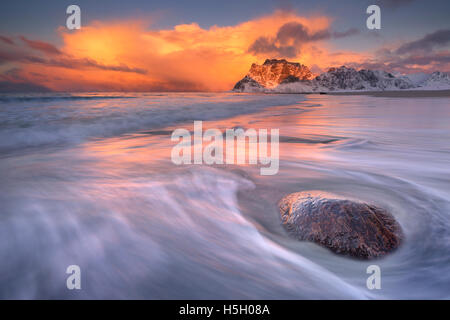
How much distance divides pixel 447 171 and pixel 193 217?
4.04 m

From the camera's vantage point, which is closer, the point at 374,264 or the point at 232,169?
the point at 374,264

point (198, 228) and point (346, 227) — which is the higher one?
point (346, 227)

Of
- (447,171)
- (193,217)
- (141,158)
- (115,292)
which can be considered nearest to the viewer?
(115,292)

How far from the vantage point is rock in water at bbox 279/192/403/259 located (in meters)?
1.64

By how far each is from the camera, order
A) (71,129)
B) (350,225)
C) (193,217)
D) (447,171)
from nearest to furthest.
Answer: (350,225)
(193,217)
(447,171)
(71,129)

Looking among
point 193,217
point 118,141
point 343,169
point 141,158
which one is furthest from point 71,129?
point 343,169

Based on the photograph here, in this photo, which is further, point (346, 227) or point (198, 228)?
point (198, 228)

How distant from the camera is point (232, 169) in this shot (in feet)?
11.7

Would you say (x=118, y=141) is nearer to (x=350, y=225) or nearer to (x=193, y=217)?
(x=193, y=217)

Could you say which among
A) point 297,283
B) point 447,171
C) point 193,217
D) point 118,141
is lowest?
point 297,283

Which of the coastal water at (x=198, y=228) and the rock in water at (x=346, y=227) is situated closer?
the coastal water at (x=198, y=228)

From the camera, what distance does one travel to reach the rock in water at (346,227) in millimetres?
1645

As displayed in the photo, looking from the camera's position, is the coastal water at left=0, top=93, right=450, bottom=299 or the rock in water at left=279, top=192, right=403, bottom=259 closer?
the coastal water at left=0, top=93, right=450, bottom=299

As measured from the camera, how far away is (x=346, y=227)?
170 centimetres
